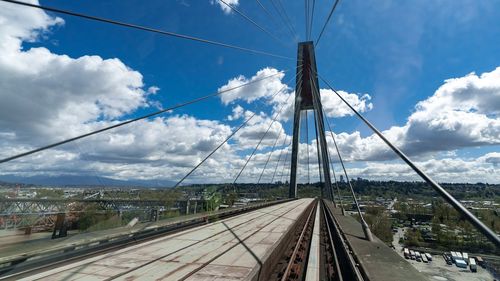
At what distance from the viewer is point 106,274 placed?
3.66 meters

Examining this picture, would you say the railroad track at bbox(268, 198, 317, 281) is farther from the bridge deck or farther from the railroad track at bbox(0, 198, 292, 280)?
the railroad track at bbox(0, 198, 292, 280)

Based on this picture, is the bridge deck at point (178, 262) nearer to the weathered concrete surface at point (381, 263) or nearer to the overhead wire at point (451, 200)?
the weathered concrete surface at point (381, 263)

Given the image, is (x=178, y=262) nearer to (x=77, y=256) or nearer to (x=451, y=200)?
(x=77, y=256)

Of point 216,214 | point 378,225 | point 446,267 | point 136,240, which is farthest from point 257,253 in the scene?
point 446,267

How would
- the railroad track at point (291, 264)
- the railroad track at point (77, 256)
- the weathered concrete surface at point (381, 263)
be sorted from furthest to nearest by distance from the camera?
the railroad track at point (291, 264)
the weathered concrete surface at point (381, 263)
the railroad track at point (77, 256)

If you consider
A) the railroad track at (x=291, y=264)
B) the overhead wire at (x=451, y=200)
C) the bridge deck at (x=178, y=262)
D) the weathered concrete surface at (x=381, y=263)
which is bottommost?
the railroad track at (x=291, y=264)

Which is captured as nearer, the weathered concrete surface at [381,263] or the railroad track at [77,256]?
the railroad track at [77,256]

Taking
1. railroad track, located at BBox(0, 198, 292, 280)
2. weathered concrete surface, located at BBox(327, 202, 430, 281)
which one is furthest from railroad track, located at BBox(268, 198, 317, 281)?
railroad track, located at BBox(0, 198, 292, 280)

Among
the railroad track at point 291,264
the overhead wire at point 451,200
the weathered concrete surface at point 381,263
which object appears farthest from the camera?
the railroad track at point 291,264

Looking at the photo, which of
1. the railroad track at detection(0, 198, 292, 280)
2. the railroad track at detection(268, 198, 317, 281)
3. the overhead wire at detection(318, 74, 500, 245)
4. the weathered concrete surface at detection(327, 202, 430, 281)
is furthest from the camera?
the railroad track at detection(268, 198, 317, 281)

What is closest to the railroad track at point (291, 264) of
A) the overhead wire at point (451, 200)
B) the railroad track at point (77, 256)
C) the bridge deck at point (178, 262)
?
the bridge deck at point (178, 262)

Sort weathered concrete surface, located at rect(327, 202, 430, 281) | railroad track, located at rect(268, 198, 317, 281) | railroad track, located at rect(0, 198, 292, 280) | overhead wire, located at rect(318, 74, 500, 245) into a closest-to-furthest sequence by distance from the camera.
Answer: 1. overhead wire, located at rect(318, 74, 500, 245)
2. railroad track, located at rect(0, 198, 292, 280)
3. weathered concrete surface, located at rect(327, 202, 430, 281)
4. railroad track, located at rect(268, 198, 317, 281)

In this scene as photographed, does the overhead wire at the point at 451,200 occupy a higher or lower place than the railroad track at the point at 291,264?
higher

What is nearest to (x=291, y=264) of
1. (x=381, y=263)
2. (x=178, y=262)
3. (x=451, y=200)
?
(x=381, y=263)
